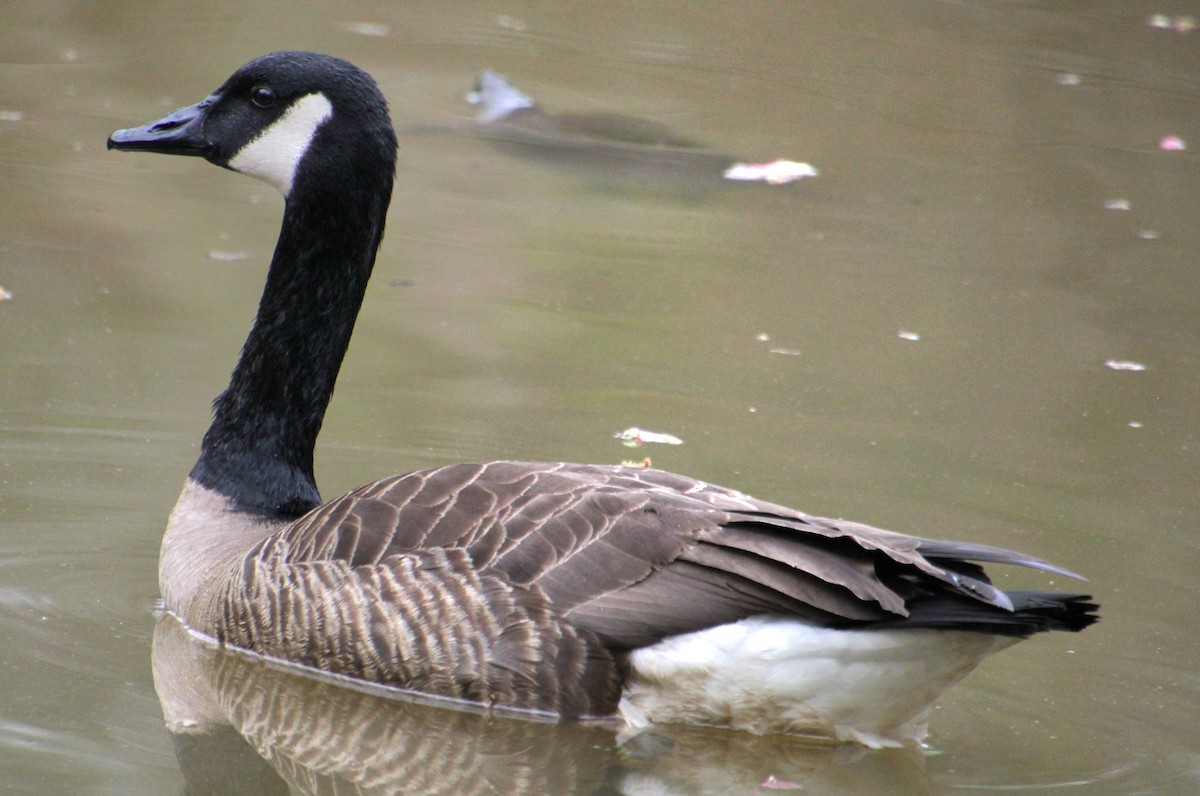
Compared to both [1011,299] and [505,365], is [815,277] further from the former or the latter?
[505,365]

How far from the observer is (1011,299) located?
955cm

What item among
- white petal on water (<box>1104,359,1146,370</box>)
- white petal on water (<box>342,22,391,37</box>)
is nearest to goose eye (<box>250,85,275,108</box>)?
white petal on water (<box>1104,359,1146,370</box>)

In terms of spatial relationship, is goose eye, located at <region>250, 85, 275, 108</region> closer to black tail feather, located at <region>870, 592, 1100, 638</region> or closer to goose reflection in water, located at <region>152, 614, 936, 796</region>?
goose reflection in water, located at <region>152, 614, 936, 796</region>

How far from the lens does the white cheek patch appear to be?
5.81 m

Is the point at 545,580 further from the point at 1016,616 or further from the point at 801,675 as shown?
the point at 1016,616

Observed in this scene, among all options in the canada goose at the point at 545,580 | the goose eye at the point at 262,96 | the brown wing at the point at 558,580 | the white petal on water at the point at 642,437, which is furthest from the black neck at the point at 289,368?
the white petal on water at the point at 642,437

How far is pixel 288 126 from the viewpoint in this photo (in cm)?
586

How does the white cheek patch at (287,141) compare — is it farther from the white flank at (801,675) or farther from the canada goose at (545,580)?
the white flank at (801,675)

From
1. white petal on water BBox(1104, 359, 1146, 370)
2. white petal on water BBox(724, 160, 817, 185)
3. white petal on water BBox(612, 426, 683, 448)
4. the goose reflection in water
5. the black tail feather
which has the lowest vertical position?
the goose reflection in water

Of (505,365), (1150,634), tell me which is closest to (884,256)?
(505,365)

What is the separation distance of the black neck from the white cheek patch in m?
0.13

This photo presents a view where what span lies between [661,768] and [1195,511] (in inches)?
125

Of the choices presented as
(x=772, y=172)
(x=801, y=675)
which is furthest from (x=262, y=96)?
(x=772, y=172)

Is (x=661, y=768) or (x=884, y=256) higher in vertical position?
(x=884, y=256)
